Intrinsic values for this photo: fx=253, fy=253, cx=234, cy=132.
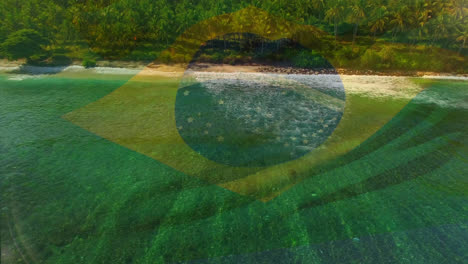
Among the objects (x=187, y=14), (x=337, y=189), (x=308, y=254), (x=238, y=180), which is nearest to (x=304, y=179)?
(x=337, y=189)

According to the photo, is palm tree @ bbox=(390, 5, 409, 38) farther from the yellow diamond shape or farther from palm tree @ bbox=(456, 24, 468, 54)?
the yellow diamond shape

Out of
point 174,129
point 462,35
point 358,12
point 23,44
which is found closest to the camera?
point 174,129

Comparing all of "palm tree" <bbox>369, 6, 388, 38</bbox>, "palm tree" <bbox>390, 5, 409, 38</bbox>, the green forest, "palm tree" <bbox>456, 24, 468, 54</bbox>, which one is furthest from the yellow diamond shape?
"palm tree" <bbox>456, 24, 468, 54</bbox>

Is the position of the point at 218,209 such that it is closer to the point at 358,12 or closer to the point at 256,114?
the point at 256,114

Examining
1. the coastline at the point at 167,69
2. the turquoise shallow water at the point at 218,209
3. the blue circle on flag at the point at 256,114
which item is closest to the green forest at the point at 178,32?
the coastline at the point at 167,69
